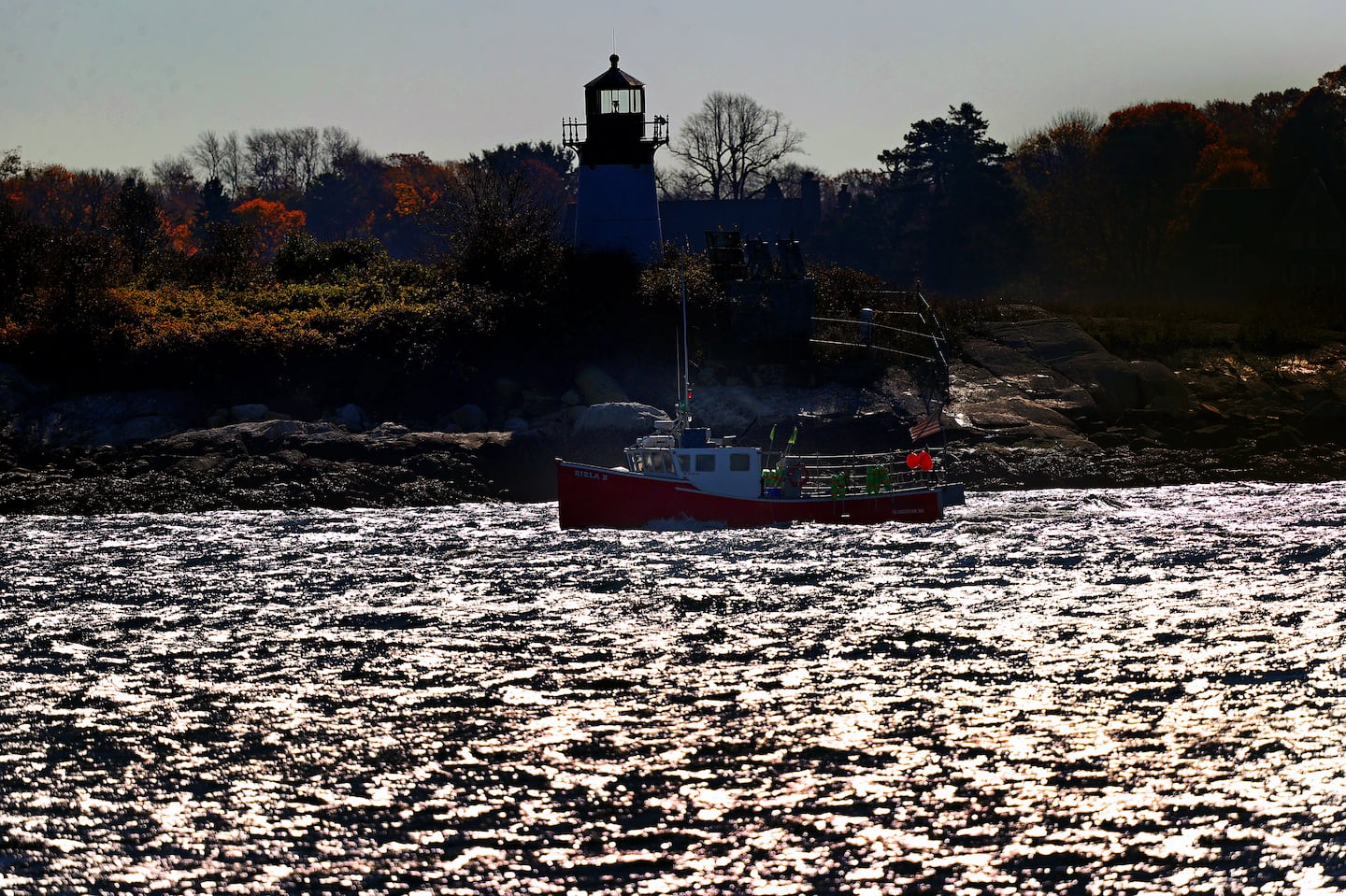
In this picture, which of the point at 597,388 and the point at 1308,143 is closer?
the point at 597,388

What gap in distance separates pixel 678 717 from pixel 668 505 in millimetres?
16565

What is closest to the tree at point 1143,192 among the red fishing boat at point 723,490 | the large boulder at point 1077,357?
the large boulder at point 1077,357

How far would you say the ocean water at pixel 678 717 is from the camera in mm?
16656

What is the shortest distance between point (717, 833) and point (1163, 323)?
206ft

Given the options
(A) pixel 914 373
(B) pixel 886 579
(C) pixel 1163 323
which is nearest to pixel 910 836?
(B) pixel 886 579

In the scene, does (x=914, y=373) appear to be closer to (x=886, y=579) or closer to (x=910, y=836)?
(x=886, y=579)

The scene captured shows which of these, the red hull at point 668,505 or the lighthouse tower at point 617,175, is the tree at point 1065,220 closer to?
the lighthouse tower at point 617,175

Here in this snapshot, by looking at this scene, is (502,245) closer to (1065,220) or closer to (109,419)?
(109,419)

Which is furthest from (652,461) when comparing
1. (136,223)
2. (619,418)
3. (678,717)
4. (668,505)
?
(136,223)

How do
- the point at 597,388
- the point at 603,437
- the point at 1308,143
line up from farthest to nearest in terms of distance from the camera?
the point at 1308,143 < the point at 597,388 < the point at 603,437

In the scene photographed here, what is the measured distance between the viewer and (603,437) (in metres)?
51.1

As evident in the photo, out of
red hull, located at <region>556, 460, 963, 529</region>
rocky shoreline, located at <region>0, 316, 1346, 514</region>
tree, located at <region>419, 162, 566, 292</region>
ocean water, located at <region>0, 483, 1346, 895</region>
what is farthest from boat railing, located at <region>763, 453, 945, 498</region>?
Answer: tree, located at <region>419, 162, 566, 292</region>

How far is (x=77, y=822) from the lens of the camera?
17719mm

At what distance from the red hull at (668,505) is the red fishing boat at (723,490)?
0.03m
